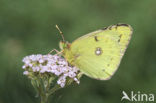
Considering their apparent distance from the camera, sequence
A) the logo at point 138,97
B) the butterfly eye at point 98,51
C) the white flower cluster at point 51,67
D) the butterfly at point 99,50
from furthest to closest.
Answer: the logo at point 138,97, the butterfly eye at point 98,51, the butterfly at point 99,50, the white flower cluster at point 51,67

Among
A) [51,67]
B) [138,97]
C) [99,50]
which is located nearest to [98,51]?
[99,50]

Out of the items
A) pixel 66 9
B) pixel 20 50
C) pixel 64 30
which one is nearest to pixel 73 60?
pixel 20 50

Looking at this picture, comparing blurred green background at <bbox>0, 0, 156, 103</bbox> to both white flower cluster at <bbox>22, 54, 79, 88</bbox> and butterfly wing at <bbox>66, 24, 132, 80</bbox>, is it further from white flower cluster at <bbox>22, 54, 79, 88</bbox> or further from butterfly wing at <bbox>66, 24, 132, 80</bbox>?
white flower cluster at <bbox>22, 54, 79, 88</bbox>

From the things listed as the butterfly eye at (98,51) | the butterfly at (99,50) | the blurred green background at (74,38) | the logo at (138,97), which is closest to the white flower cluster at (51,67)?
the butterfly at (99,50)

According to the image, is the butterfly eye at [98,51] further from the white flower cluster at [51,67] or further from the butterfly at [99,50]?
the white flower cluster at [51,67]

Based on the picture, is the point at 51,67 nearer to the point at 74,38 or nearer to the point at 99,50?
the point at 99,50

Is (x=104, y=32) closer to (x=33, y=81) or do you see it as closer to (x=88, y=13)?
(x=33, y=81)
